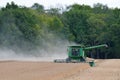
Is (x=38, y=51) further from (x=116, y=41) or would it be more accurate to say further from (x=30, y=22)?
(x=116, y=41)

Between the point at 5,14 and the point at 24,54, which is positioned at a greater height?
the point at 5,14

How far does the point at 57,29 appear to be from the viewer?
12406 centimetres

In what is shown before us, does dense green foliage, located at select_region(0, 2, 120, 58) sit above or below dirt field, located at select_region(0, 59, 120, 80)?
below

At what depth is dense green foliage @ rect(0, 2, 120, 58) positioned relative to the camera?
105188mm

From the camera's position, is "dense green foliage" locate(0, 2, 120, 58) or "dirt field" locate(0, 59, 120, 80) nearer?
"dirt field" locate(0, 59, 120, 80)

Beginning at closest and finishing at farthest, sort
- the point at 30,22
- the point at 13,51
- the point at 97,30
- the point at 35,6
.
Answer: the point at 13,51, the point at 30,22, the point at 97,30, the point at 35,6

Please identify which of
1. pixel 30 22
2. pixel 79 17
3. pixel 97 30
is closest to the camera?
pixel 30 22

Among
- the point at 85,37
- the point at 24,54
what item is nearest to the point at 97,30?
the point at 85,37

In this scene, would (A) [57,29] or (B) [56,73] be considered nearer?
(B) [56,73]

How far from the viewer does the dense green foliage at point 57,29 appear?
105 m

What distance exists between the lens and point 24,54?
346ft

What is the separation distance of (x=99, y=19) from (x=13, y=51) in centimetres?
3401

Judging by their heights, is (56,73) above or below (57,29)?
above

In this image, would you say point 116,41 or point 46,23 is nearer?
point 116,41
